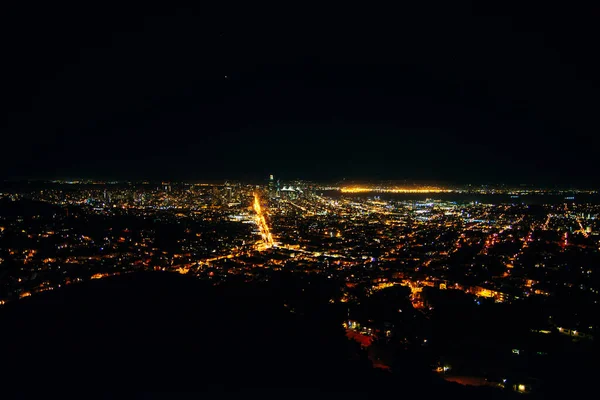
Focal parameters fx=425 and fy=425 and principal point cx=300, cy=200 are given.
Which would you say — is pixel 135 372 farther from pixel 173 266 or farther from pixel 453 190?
pixel 453 190

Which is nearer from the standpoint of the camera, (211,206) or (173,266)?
(173,266)

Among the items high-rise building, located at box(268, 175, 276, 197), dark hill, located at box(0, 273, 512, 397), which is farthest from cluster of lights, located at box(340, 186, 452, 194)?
dark hill, located at box(0, 273, 512, 397)

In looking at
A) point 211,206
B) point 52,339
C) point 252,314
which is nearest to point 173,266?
point 252,314

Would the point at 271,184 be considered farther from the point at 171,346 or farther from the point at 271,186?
the point at 171,346

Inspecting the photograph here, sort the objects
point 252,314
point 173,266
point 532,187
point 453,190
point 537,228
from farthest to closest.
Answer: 1. point 453,190
2. point 532,187
3. point 537,228
4. point 173,266
5. point 252,314

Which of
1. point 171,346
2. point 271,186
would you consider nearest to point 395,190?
point 271,186

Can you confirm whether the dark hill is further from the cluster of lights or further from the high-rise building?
the cluster of lights

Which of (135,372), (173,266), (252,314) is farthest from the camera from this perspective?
(173,266)

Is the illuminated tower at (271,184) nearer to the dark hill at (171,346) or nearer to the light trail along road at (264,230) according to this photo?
the light trail along road at (264,230)

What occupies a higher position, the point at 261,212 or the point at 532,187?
the point at 532,187
